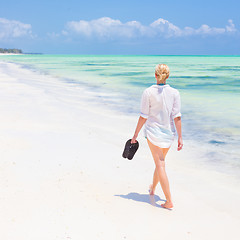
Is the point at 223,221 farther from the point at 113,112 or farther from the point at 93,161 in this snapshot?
the point at 113,112

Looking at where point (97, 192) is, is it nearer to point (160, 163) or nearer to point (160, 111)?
point (160, 163)

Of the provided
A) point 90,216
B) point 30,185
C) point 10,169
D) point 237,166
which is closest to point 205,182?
point 237,166

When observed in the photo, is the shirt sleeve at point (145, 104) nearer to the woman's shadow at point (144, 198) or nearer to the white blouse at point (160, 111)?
the white blouse at point (160, 111)

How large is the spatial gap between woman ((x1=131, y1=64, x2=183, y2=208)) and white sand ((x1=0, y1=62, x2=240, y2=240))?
52cm

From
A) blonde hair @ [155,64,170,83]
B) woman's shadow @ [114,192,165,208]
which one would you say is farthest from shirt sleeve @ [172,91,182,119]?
woman's shadow @ [114,192,165,208]

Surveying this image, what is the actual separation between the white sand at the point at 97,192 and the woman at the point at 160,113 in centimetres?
52

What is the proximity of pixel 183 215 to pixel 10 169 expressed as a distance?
255 centimetres

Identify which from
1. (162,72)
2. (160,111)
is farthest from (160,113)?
(162,72)

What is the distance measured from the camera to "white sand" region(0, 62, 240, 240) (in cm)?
323

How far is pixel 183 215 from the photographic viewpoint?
362 centimetres

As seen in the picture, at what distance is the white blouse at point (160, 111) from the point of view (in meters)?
3.40

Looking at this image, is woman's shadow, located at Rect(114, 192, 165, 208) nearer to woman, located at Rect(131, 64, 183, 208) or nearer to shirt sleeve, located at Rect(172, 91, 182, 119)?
woman, located at Rect(131, 64, 183, 208)

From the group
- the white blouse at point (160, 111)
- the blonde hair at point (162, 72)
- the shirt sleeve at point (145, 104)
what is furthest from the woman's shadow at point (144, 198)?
the blonde hair at point (162, 72)

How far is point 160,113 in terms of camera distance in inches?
136
